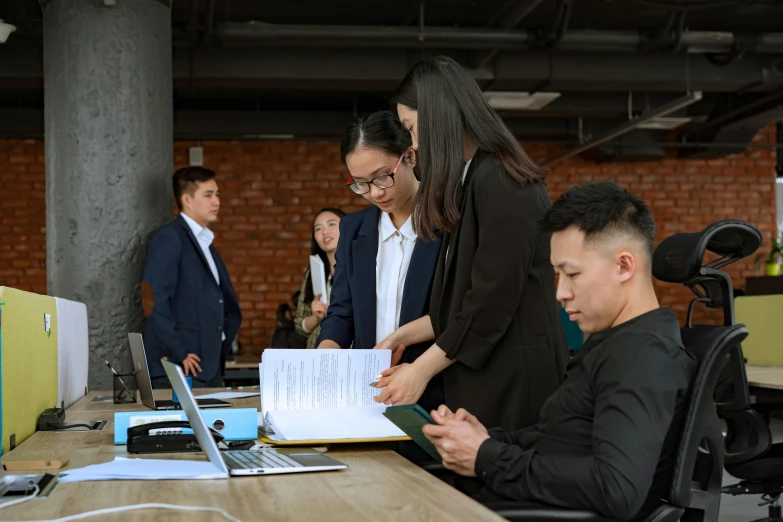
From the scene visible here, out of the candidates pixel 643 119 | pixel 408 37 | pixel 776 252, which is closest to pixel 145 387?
pixel 408 37

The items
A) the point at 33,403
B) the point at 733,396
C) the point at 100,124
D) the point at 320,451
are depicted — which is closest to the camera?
the point at 320,451

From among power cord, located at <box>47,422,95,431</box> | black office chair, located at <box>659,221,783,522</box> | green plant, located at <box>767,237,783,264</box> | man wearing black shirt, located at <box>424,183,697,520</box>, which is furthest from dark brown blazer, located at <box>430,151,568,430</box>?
green plant, located at <box>767,237,783,264</box>

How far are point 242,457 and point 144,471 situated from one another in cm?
20

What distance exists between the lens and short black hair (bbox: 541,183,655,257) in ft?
5.40

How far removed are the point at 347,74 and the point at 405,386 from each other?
18.3 feet

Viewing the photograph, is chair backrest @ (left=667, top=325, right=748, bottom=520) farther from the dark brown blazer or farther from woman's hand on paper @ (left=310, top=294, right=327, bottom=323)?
woman's hand on paper @ (left=310, top=294, right=327, bottom=323)

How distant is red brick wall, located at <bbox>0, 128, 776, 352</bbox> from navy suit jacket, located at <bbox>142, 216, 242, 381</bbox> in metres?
5.35

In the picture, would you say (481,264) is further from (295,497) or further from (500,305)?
(295,497)

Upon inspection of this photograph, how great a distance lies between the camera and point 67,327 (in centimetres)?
Result: 290

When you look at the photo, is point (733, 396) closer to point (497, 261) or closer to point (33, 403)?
point (497, 261)

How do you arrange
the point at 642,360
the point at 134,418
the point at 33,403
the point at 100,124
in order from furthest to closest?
the point at 100,124, the point at 33,403, the point at 134,418, the point at 642,360

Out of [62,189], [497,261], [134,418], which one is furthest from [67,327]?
[497,261]

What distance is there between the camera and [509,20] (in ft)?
20.9

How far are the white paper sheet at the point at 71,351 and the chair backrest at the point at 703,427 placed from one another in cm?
183
